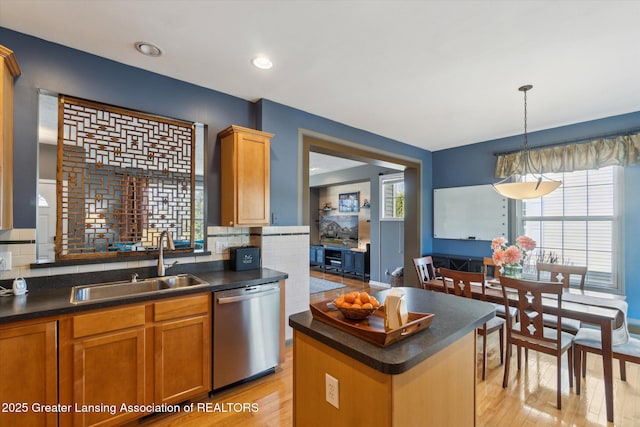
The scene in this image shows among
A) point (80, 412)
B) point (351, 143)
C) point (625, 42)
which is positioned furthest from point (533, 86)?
point (80, 412)

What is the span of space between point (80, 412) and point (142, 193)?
1.56 metres

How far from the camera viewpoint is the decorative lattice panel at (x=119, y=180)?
2170mm

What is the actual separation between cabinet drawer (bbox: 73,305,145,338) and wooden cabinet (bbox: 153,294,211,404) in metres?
0.11

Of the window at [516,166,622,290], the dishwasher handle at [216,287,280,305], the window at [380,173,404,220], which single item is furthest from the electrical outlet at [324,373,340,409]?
the window at [380,173,404,220]

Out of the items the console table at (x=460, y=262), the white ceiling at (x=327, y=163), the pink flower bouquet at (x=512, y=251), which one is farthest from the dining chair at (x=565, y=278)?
the white ceiling at (x=327, y=163)

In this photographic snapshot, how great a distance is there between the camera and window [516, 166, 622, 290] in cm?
353

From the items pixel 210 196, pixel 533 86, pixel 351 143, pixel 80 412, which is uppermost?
pixel 533 86

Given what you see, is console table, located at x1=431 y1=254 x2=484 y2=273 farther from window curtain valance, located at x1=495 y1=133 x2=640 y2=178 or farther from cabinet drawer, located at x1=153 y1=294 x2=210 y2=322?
cabinet drawer, located at x1=153 y1=294 x2=210 y2=322

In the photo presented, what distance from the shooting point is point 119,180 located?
238 centimetres

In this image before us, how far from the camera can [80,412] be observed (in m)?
1.72

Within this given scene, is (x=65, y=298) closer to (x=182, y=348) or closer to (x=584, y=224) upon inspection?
(x=182, y=348)

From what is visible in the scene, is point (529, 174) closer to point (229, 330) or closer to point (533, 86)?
point (533, 86)

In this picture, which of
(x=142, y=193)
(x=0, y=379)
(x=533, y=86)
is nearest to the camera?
(x=0, y=379)

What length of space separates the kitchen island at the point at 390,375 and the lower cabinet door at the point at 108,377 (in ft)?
3.95
